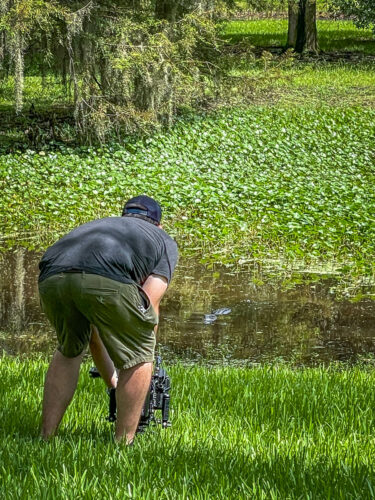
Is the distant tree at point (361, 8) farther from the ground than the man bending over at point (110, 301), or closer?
closer

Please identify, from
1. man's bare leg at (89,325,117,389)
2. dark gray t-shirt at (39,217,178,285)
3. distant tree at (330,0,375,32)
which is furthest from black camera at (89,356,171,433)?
distant tree at (330,0,375,32)

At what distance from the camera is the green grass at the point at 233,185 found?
15125 millimetres

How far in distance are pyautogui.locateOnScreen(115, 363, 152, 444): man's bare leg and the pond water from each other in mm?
4787

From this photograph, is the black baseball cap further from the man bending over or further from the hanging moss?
the hanging moss

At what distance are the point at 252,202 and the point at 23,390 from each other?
35.1 ft

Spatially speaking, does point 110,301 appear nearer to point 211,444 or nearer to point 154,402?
point 154,402

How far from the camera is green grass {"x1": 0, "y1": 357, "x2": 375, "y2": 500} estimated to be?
4188 millimetres

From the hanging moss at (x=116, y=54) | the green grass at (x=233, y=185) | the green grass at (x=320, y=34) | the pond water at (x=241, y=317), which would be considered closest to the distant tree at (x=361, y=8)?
the green grass at (x=320, y=34)

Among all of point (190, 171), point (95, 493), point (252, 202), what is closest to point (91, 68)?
point (190, 171)

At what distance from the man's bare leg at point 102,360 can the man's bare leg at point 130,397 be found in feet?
1.04

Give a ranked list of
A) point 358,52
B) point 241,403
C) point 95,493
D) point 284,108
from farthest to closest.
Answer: point 358,52
point 284,108
point 241,403
point 95,493

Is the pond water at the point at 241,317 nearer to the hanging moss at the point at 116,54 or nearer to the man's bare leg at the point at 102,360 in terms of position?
the man's bare leg at the point at 102,360

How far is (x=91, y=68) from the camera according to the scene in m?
19.6

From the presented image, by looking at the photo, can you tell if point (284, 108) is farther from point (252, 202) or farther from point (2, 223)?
point (2, 223)
